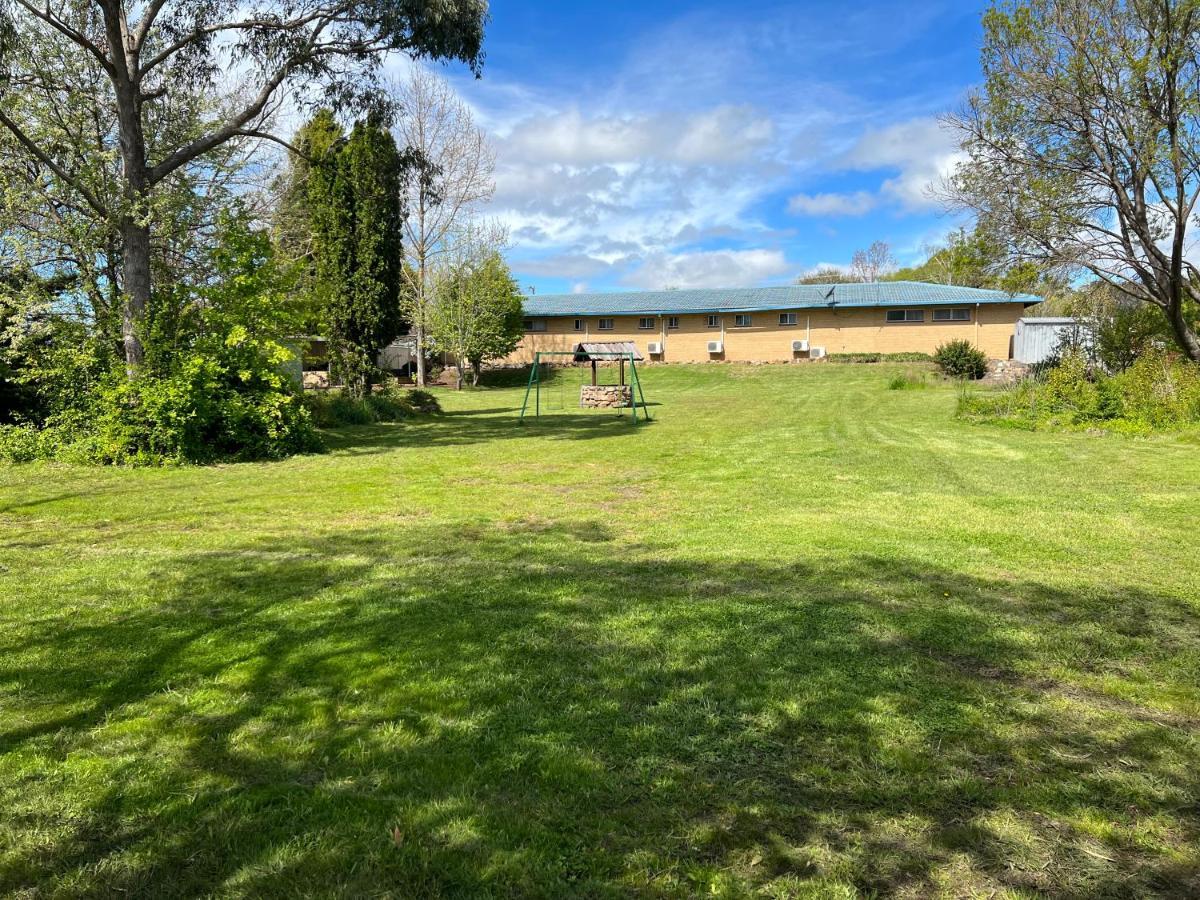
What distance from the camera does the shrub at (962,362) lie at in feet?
98.5

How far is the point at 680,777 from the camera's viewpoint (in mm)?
2762

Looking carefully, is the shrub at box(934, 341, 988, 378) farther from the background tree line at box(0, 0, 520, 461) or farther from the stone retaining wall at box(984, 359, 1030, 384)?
the background tree line at box(0, 0, 520, 461)

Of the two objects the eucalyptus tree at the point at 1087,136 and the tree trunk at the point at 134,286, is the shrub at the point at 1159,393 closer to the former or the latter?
the eucalyptus tree at the point at 1087,136

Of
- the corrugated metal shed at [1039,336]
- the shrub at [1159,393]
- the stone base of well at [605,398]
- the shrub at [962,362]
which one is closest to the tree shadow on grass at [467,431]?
the stone base of well at [605,398]

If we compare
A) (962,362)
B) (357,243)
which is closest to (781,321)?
(962,362)

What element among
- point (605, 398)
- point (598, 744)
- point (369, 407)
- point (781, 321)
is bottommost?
point (598, 744)

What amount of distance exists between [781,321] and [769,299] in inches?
66.2

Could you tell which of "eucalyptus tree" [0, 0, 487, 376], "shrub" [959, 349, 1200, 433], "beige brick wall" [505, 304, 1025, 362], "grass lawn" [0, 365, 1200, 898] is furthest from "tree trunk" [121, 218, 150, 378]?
"beige brick wall" [505, 304, 1025, 362]

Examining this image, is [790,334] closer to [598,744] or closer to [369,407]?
[369,407]

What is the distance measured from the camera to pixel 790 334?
4103 cm

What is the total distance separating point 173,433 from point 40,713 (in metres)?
9.12

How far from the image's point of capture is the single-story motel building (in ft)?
124

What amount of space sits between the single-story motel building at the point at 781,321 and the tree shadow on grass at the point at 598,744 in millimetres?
36810

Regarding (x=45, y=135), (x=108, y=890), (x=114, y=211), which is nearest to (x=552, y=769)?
(x=108, y=890)
